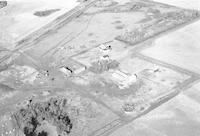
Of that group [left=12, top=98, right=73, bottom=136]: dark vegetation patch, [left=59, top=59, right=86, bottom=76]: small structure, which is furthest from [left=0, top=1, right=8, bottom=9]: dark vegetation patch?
[left=12, top=98, right=73, bottom=136]: dark vegetation patch

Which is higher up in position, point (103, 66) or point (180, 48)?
point (180, 48)

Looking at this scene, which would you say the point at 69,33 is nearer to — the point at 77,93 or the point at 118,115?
the point at 77,93

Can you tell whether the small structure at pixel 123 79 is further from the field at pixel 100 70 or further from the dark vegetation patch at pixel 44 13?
the dark vegetation patch at pixel 44 13

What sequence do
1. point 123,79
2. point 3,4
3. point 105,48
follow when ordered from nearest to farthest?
point 123,79, point 105,48, point 3,4

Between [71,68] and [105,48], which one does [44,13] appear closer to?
A: [105,48]

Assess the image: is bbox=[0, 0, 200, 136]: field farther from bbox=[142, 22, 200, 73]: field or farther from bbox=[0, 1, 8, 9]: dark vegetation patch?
bbox=[0, 1, 8, 9]: dark vegetation patch

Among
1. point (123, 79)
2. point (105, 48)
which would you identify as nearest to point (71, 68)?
point (105, 48)

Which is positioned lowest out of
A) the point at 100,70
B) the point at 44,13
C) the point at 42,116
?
the point at 42,116

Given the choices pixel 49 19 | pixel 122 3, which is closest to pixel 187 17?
pixel 122 3

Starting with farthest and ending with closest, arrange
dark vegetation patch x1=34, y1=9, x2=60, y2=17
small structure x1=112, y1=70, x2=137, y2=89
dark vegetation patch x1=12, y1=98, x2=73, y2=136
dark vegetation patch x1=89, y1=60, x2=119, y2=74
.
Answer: dark vegetation patch x1=34, y1=9, x2=60, y2=17, dark vegetation patch x1=89, y1=60, x2=119, y2=74, small structure x1=112, y1=70, x2=137, y2=89, dark vegetation patch x1=12, y1=98, x2=73, y2=136
